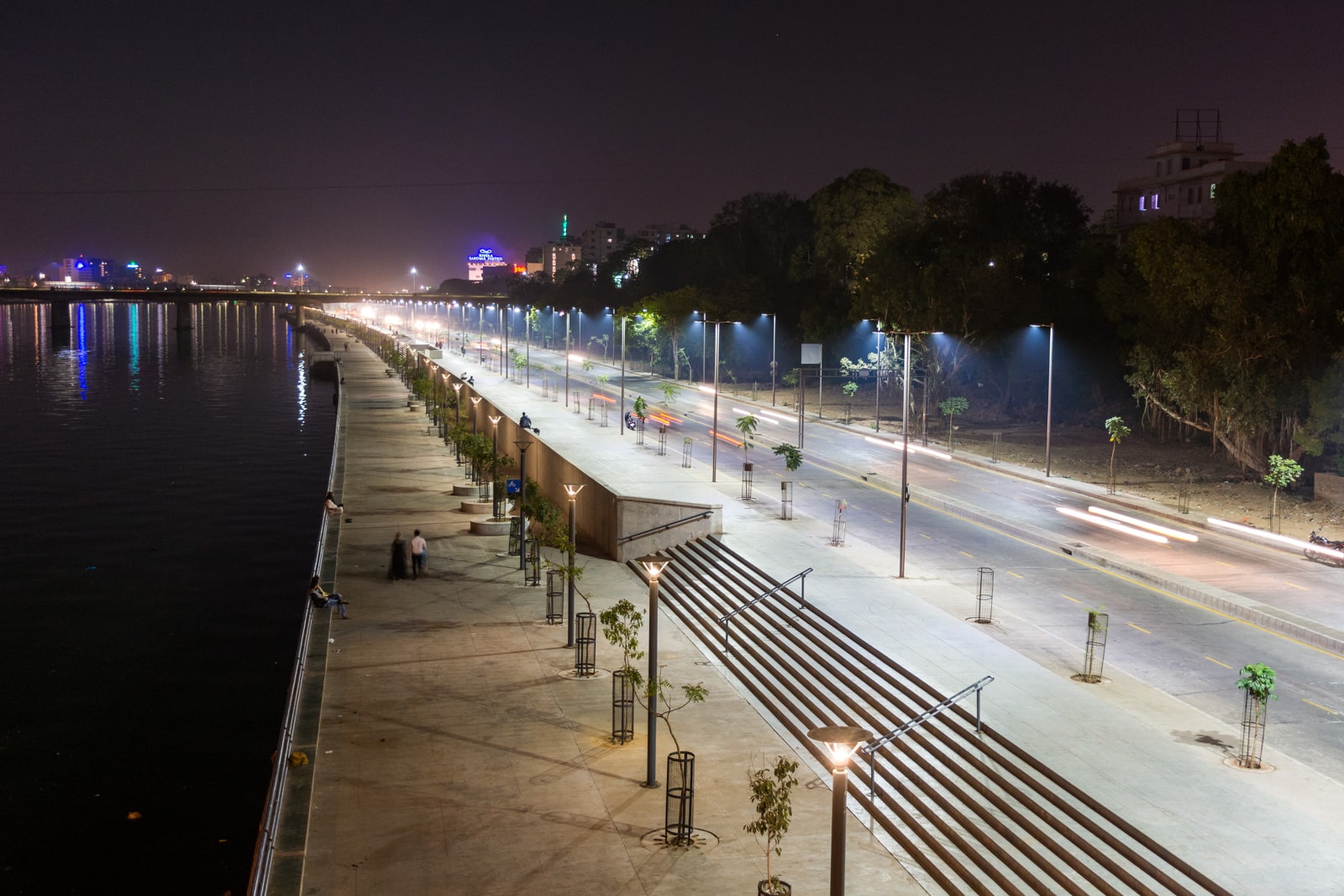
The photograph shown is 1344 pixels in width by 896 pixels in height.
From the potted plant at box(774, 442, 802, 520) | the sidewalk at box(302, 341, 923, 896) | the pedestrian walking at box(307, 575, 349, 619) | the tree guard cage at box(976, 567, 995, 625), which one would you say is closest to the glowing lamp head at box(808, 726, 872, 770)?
the sidewalk at box(302, 341, 923, 896)

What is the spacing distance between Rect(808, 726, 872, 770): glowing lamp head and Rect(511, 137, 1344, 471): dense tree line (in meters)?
32.8

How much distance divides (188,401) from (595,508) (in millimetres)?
67480

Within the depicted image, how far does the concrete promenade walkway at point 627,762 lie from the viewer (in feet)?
47.2

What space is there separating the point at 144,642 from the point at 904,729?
69.9ft

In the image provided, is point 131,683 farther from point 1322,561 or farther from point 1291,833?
point 1322,561

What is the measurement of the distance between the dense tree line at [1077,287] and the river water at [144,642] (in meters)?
23.6

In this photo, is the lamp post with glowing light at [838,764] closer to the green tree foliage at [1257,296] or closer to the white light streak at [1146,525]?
the white light streak at [1146,525]

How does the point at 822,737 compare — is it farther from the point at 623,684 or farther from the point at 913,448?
the point at 913,448

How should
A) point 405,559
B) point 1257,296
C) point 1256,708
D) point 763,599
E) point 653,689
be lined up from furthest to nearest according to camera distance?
point 1257,296 < point 405,559 < point 763,599 < point 1256,708 < point 653,689

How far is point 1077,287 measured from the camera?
6831 cm

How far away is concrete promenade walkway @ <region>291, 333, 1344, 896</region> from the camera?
1438 centimetres

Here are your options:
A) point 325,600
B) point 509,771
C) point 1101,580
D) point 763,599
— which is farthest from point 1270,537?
point 325,600

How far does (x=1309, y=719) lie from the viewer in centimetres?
1947

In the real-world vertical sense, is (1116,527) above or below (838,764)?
below
